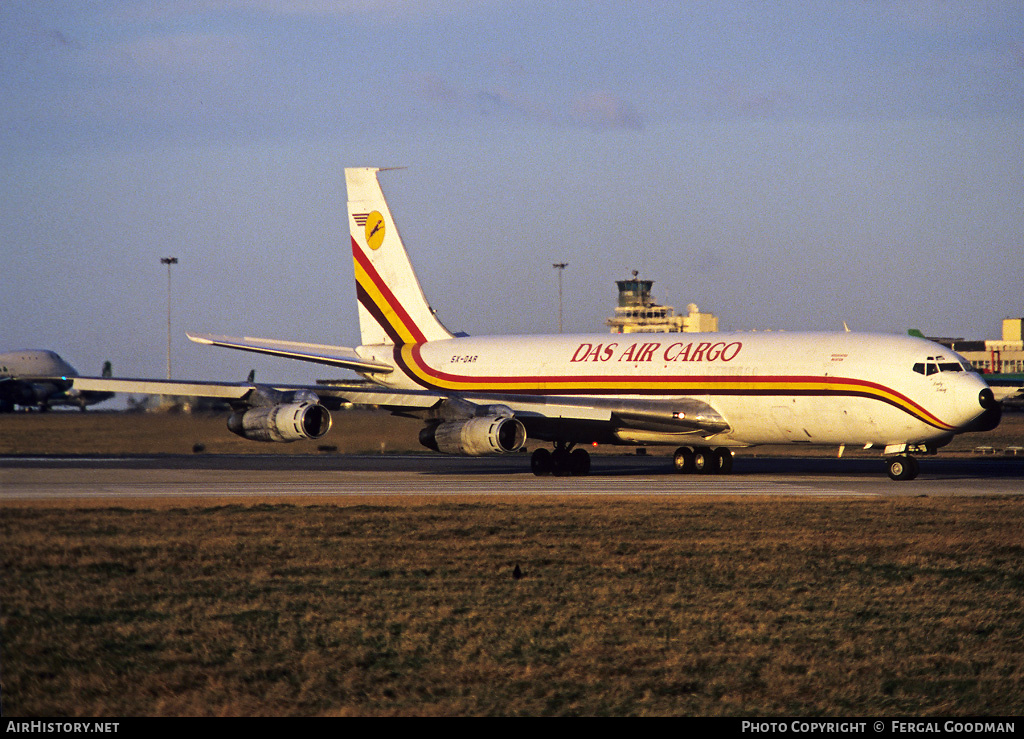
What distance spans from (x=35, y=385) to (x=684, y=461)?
77.4 m

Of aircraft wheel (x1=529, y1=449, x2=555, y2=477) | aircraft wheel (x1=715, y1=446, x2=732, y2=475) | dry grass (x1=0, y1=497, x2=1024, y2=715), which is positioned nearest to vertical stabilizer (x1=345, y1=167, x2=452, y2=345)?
aircraft wheel (x1=529, y1=449, x2=555, y2=477)

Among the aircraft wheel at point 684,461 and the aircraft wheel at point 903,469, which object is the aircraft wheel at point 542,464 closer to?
the aircraft wheel at point 684,461

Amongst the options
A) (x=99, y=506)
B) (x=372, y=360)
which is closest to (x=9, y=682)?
(x=99, y=506)

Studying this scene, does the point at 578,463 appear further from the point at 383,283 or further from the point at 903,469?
the point at 383,283


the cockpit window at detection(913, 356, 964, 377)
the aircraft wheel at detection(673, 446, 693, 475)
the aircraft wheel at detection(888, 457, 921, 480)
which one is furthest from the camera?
the aircraft wheel at detection(673, 446, 693, 475)

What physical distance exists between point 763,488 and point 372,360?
708 inches

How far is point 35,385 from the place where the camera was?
101438 mm

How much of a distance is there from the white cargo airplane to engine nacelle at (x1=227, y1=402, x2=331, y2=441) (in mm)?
44

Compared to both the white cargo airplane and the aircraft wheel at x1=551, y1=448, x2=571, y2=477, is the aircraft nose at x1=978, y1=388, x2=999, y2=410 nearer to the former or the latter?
the white cargo airplane

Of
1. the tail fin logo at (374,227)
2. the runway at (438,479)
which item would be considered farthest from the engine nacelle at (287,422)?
the tail fin logo at (374,227)

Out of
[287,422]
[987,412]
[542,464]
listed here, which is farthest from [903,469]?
[287,422]

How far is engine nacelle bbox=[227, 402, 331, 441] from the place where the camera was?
3653cm

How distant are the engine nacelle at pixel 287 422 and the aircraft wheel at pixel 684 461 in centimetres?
1156

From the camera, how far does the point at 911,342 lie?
116 ft
